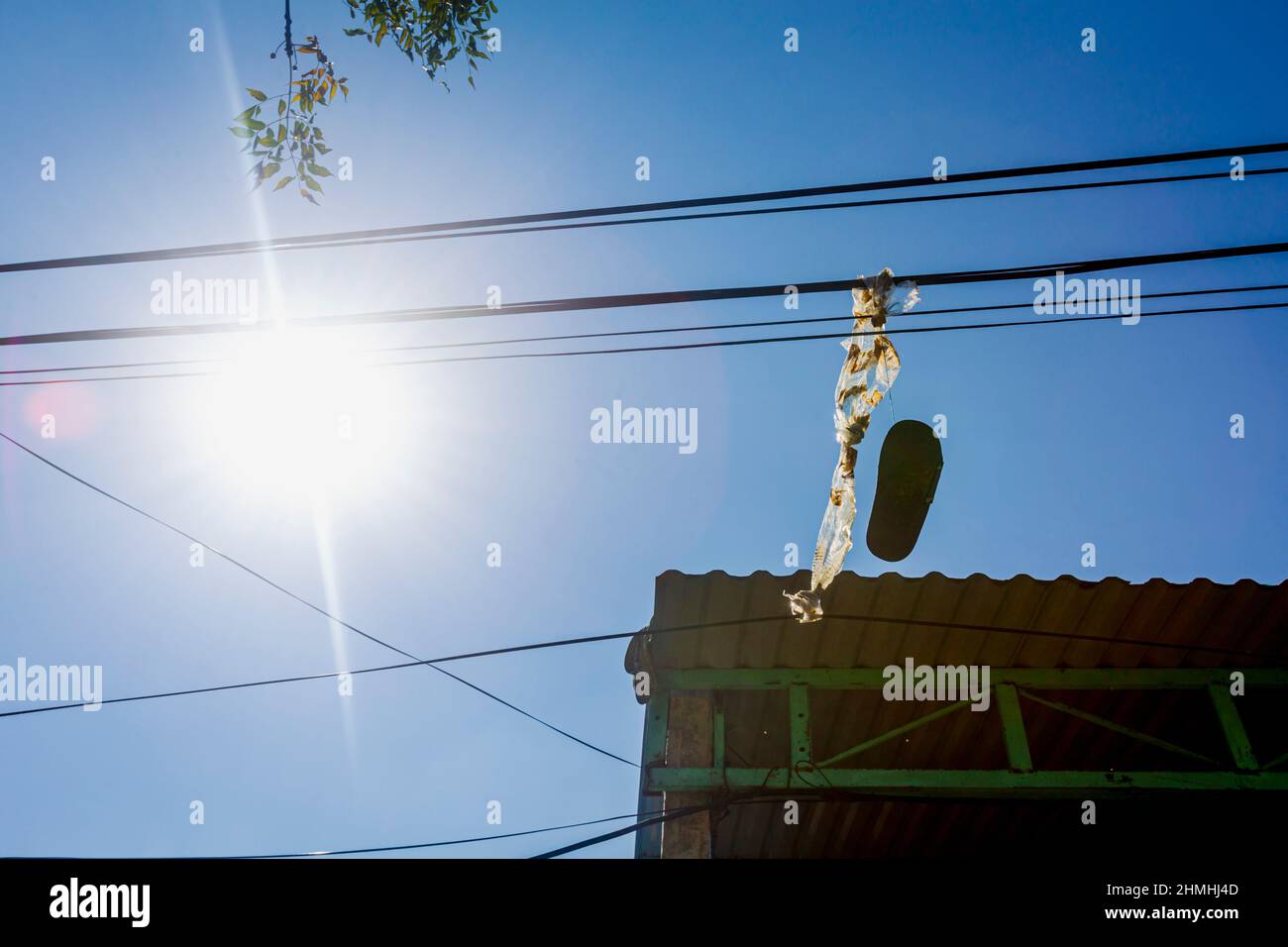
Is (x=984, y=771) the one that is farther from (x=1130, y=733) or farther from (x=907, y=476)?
(x=907, y=476)

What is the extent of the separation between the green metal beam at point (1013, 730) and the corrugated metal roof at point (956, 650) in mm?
210

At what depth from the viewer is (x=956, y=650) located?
18.8ft

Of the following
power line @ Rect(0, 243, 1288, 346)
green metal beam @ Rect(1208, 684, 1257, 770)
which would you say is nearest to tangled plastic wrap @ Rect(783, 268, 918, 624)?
power line @ Rect(0, 243, 1288, 346)

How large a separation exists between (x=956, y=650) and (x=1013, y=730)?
594 millimetres

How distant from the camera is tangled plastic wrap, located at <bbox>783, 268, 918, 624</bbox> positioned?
4.17 m

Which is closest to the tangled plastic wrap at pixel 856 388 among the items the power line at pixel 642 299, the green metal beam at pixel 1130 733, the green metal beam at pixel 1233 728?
the power line at pixel 642 299

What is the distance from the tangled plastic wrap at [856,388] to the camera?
417 cm

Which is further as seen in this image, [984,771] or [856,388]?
[984,771]

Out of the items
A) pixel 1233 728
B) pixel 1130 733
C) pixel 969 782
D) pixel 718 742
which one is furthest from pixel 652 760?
pixel 1233 728

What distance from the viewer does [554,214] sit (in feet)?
15.0

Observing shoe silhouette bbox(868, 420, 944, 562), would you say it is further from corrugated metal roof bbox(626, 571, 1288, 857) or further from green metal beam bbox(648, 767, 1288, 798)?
green metal beam bbox(648, 767, 1288, 798)

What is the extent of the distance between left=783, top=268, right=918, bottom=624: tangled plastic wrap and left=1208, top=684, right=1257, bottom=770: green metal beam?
3.00 meters
